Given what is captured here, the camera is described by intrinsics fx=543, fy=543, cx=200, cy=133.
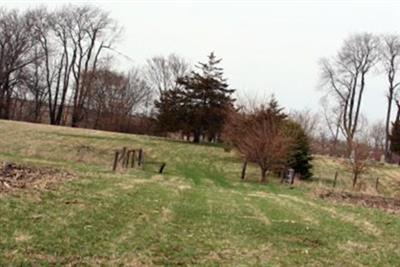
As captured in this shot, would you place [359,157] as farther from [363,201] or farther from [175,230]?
[175,230]

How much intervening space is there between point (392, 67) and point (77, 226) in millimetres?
60003

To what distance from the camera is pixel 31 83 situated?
6556 centimetres

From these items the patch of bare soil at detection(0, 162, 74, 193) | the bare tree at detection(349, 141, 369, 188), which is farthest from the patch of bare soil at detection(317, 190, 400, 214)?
the bare tree at detection(349, 141, 369, 188)

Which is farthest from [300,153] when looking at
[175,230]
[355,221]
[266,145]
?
[175,230]

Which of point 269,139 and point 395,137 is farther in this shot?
point 395,137

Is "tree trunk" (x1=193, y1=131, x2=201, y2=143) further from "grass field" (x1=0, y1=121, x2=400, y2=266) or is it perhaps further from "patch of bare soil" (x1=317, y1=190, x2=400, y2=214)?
"grass field" (x1=0, y1=121, x2=400, y2=266)

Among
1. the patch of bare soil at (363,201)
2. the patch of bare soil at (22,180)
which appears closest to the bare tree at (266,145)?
the patch of bare soil at (363,201)

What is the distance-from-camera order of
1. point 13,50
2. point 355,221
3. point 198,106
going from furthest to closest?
point 13,50, point 198,106, point 355,221

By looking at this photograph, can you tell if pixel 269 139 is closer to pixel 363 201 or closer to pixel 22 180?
pixel 363 201

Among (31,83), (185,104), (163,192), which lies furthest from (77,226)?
(31,83)

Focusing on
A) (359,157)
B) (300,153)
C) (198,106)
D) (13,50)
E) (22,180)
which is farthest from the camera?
(13,50)

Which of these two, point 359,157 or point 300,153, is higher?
point 359,157

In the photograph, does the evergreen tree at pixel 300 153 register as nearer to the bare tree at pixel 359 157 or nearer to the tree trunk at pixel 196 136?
the bare tree at pixel 359 157

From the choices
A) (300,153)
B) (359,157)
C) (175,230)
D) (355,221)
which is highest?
(359,157)
